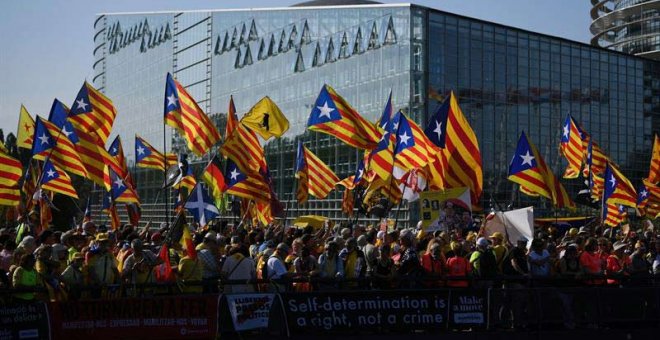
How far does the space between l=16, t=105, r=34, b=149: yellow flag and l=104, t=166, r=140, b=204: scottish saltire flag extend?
8.50 feet

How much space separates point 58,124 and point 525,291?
1167cm

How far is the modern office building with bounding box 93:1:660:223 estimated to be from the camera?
44062 millimetres

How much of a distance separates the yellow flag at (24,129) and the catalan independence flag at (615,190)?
50.8 ft

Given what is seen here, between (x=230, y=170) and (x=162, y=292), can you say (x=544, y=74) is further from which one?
(x=162, y=292)

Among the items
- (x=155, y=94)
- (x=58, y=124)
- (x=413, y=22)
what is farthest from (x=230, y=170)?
(x=155, y=94)

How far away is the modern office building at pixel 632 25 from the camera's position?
77312mm

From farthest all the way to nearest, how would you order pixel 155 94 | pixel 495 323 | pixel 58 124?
pixel 155 94 < pixel 58 124 < pixel 495 323

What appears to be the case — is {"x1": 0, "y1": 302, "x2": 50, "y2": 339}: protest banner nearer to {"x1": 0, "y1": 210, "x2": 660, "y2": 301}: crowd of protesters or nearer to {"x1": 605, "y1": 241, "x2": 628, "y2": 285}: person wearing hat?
{"x1": 0, "y1": 210, "x2": 660, "y2": 301}: crowd of protesters

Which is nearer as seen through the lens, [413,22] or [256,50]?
[413,22]

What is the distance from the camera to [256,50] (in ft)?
184

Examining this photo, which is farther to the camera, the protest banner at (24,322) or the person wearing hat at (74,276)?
the person wearing hat at (74,276)

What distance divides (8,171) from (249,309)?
8068 mm

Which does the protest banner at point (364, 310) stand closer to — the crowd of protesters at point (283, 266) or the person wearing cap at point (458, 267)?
the crowd of protesters at point (283, 266)

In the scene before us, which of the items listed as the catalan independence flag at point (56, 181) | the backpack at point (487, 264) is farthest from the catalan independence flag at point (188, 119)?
the backpack at point (487, 264)
